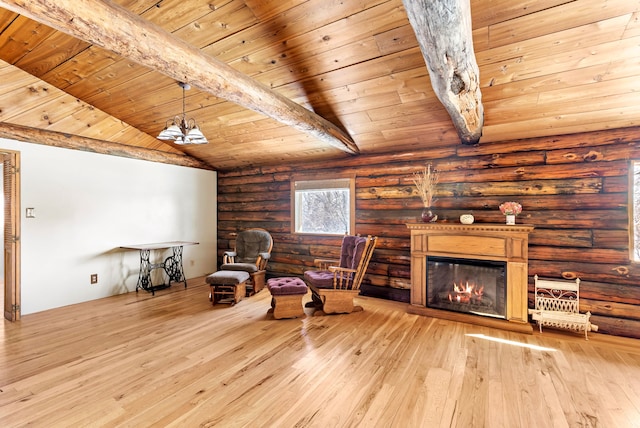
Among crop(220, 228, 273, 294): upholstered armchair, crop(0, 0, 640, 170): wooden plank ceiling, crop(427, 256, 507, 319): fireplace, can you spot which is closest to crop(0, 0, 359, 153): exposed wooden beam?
crop(0, 0, 640, 170): wooden plank ceiling

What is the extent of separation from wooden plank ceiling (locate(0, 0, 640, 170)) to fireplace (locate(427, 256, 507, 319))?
1592 mm

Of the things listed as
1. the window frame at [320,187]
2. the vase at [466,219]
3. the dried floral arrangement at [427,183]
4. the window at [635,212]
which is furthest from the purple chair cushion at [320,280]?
the window at [635,212]

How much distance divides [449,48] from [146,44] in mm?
1928

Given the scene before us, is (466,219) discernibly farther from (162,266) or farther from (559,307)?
(162,266)

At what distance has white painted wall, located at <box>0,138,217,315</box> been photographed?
3.85 metres

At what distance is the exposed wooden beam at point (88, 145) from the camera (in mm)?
3695

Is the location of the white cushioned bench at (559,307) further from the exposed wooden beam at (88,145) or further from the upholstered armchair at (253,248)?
the exposed wooden beam at (88,145)

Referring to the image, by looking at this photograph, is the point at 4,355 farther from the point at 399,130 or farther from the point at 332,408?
the point at 399,130

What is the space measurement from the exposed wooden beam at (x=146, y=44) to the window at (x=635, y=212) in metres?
3.74

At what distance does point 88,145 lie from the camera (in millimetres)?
4406

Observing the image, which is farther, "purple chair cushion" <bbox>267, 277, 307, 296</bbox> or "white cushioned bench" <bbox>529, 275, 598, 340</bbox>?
"purple chair cushion" <bbox>267, 277, 307, 296</bbox>

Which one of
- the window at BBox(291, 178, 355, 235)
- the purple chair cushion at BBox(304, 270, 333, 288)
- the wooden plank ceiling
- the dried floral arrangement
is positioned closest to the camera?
the wooden plank ceiling

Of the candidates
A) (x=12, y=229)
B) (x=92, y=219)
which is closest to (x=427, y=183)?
(x=92, y=219)

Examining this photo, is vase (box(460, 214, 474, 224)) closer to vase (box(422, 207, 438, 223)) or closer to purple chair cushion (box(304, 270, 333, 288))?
vase (box(422, 207, 438, 223))
